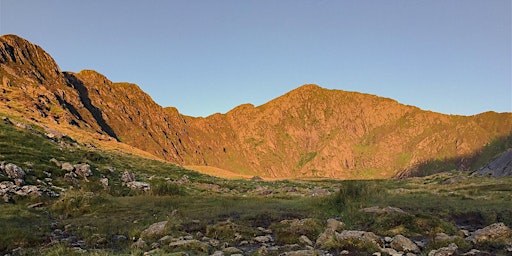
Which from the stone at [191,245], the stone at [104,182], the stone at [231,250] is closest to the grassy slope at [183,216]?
the stone at [191,245]

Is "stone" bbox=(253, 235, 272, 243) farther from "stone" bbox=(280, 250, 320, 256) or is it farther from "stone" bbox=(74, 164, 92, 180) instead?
"stone" bbox=(74, 164, 92, 180)

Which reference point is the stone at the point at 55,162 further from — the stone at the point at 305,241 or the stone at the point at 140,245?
the stone at the point at 305,241

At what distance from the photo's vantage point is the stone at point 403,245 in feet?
41.7

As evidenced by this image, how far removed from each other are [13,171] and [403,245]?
99.9 feet

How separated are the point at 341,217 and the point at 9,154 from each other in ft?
110

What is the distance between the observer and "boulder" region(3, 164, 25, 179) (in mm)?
27845

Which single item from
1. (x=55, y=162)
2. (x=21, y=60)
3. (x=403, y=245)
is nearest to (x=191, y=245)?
(x=403, y=245)

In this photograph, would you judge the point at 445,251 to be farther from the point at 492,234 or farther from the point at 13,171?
the point at 13,171

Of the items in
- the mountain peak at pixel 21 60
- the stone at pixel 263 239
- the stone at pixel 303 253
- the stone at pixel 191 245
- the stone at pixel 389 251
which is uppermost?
the mountain peak at pixel 21 60

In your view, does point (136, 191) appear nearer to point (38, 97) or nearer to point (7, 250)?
point (7, 250)

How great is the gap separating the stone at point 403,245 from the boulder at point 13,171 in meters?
29.5

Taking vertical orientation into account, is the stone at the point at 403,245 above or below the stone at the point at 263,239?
above

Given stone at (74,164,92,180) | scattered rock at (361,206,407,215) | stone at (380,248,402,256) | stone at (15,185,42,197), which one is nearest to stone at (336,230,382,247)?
stone at (380,248,402,256)

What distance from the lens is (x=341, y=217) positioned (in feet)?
64.5
